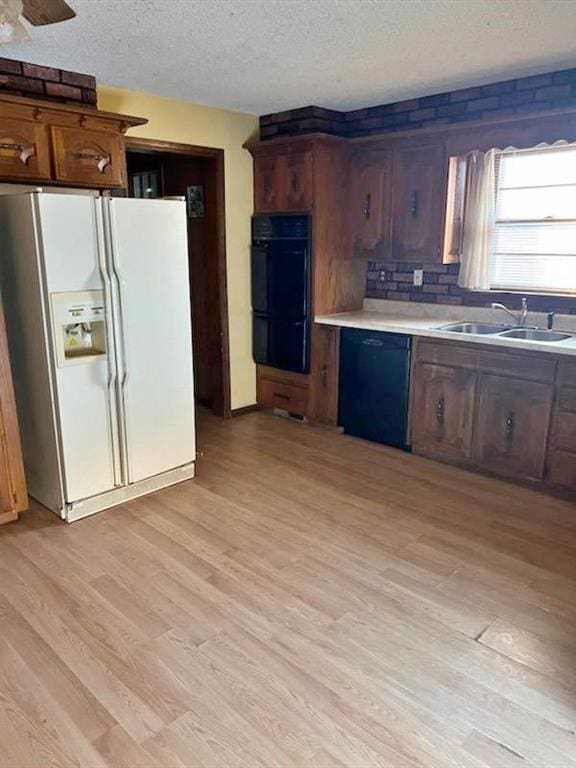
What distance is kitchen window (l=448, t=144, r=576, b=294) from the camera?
3504 mm

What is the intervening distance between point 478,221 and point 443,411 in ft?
4.21

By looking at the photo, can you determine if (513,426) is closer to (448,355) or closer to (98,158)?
(448,355)

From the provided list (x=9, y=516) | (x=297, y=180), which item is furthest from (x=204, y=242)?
(x=9, y=516)

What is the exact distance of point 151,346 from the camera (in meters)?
3.18

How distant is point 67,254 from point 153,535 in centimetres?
147

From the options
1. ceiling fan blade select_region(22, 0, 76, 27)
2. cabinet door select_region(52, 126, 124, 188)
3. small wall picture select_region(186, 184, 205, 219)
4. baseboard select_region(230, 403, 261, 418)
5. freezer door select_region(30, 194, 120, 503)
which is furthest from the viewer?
baseboard select_region(230, 403, 261, 418)

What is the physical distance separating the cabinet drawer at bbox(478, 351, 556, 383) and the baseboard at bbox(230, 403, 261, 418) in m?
2.05

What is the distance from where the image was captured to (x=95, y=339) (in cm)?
301

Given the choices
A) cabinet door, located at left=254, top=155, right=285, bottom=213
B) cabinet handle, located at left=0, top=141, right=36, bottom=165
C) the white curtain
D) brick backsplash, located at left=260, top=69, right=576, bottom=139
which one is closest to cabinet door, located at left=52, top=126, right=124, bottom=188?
cabinet handle, located at left=0, top=141, right=36, bottom=165

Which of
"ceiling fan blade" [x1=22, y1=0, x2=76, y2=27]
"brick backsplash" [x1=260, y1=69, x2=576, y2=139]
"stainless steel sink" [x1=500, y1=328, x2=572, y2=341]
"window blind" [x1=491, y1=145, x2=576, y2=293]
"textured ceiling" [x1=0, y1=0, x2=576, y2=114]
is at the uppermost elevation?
"textured ceiling" [x1=0, y1=0, x2=576, y2=114]

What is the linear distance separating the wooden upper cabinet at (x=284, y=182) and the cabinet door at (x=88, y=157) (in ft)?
4.27

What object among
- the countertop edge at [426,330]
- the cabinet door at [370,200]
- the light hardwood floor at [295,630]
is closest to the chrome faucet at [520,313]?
the countertop edge at [426,330]

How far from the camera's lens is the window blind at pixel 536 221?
3.49 meters

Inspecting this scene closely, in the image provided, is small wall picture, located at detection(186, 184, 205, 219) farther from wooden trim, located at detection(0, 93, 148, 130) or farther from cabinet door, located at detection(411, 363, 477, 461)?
cabinet door, located at detection(411, 363, 477, 461)
